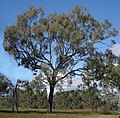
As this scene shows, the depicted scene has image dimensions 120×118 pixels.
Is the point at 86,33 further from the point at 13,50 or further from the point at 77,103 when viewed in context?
the point at 77,103

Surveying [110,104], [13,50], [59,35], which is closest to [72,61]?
[59,35]

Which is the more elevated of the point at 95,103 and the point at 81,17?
the point at 81,17

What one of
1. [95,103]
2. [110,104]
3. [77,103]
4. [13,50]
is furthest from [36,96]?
[13,50]

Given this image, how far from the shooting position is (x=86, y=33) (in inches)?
2034

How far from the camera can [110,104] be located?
283 ft

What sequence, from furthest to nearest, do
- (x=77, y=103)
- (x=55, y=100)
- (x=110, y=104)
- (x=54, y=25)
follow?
(x=55, y=100), (x=77, y=103), (x=110, y=104), (x=54, y=25)

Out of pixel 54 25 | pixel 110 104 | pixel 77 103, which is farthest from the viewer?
pixel 77 103

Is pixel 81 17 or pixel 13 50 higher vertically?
pixel 81 17

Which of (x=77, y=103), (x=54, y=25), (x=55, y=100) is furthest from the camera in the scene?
(x=55, y=100)

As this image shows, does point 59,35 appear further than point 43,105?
No

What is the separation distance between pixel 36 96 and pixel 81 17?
60565mm

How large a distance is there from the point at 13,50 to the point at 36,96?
5693 centimetres

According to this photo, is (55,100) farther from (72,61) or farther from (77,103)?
(72,61)

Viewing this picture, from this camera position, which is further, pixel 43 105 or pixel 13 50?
pixel 43 105
